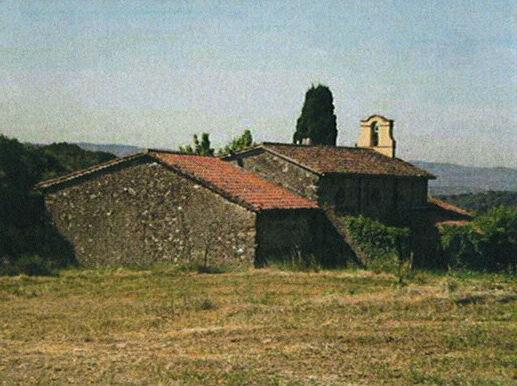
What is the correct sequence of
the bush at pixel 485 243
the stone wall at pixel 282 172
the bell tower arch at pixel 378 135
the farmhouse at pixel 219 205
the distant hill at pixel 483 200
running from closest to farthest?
the farmhouse at pixel 219 205
the bush at pixel 485 243
the stone wall at pixel 282 172
the bell tower arch at pixel 378 135
the distant hill at pixel 483 200

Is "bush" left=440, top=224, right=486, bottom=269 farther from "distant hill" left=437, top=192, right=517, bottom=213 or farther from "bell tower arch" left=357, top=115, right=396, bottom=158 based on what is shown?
"distant hill" left=437, top=192, right=517, bottom=213

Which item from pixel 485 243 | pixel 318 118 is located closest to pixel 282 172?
pixel 485 243

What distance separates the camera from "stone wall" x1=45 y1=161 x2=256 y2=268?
2595 cm

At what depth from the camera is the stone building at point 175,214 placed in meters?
25.9

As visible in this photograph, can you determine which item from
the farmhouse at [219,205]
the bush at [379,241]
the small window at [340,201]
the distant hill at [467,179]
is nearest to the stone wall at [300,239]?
the farmhouse at [219,205]

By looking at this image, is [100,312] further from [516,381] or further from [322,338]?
[516,381]

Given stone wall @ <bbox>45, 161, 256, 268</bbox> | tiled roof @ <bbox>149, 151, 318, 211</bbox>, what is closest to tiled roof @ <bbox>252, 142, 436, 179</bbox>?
tiled roof @ <bbox>149, 151, 318, 211</bbox>

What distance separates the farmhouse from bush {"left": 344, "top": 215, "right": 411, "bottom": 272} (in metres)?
0.51

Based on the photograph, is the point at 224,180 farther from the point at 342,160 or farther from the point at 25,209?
the point at 25,209

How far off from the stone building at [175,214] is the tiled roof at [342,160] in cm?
154

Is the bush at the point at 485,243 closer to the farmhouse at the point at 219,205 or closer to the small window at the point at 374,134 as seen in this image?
the farmhouse at the point at 219,205

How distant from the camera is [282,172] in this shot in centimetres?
3069

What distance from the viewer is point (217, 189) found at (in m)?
26.2

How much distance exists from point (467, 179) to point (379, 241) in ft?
286
